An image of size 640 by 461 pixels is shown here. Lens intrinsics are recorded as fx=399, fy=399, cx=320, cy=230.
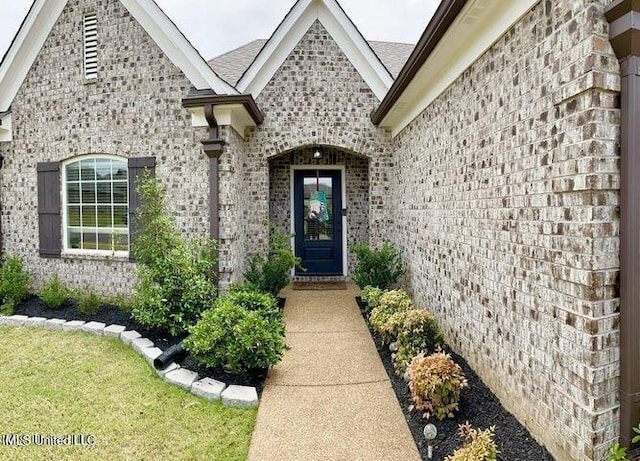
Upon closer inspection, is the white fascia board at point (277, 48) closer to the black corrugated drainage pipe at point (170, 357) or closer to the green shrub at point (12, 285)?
the black corrugated drainage pipe at point (170, 357)

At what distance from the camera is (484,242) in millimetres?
3773

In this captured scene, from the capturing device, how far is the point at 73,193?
25.1 feet

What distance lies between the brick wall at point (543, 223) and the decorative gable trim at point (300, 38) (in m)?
3.36

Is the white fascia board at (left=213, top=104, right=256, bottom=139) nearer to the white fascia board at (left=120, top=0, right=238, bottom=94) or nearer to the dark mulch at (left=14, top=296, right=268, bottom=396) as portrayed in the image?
the white fascia board at (left=120, top=0, right=238, bottom=94)

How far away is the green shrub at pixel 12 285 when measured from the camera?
276 inches

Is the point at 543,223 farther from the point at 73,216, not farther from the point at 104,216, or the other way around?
the point at 73,216

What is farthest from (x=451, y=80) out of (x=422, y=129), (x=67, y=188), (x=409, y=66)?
(x=67, y=188)

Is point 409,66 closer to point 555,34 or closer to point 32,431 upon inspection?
point 555,34

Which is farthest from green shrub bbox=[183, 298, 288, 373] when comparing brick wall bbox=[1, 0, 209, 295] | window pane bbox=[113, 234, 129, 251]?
window pane bbox=[113, 234, 129, 251]

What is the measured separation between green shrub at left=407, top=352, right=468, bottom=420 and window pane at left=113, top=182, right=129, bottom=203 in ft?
19.8

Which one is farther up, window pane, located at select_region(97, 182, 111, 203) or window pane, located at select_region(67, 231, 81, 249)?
window pane, located at select_region(97, 182, 111, 203)

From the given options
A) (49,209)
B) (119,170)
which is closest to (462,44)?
(119,170)

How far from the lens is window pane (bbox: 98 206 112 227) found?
7371 millimetres

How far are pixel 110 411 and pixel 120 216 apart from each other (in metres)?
4.40
